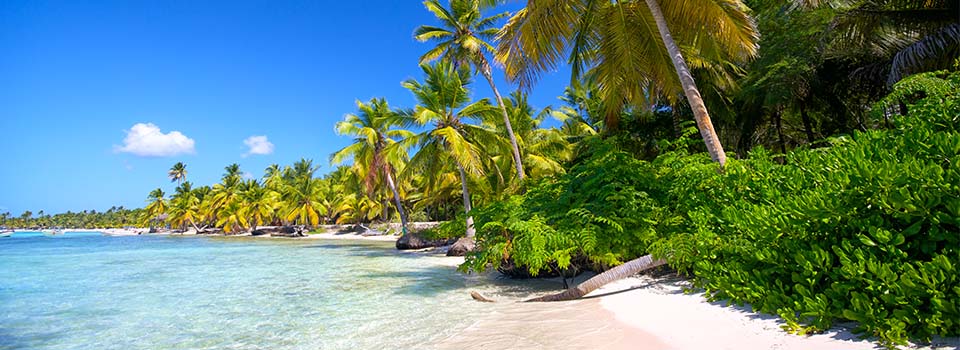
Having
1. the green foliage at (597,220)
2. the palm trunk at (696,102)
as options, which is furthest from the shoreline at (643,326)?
the palm trunk at (696,102)

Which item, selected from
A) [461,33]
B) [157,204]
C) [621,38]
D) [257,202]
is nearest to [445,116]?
[461,33]

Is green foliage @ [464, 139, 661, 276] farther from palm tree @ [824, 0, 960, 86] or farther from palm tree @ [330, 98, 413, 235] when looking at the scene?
palm tree @ [330, 98, 413, 235]

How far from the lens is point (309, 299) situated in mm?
8352

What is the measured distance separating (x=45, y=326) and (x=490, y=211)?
25.3ft

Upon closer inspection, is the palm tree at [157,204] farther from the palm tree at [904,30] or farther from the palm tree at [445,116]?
the palm tree at [904,30]

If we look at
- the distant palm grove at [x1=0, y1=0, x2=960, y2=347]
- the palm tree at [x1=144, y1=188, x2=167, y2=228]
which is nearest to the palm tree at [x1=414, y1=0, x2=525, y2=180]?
the distant palm grove at [x1=0, y1=0, x2=960, y2=347]

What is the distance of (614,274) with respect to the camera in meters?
6.20

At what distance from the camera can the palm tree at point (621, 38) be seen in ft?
26.4

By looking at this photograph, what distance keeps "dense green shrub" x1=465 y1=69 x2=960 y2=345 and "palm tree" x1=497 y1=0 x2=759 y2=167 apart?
10.6 feet

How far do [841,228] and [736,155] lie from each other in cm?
662

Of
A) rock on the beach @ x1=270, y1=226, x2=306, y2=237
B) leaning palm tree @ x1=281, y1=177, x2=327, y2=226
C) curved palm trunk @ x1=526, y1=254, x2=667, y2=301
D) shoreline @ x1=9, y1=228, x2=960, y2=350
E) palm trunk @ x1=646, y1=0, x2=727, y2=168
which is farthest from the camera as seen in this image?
leaning palm tree @ x1=281, y1=177, x2=327, y2=226

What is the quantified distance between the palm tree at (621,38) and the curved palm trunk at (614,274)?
3.80 meters

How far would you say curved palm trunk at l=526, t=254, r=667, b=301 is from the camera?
6.09 m

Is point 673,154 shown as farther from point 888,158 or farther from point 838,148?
point 888,158
